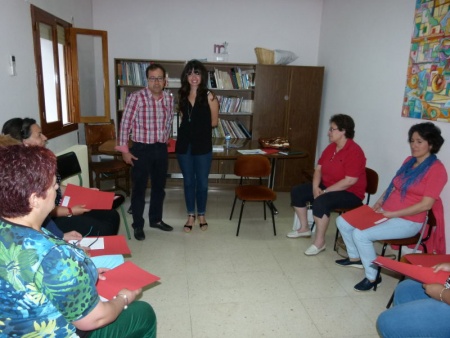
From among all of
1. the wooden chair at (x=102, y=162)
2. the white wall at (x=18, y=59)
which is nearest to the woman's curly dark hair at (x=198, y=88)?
the white wall at (x=18, y=59)

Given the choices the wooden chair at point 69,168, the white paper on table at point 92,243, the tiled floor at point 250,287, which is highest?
the wooden chair at point 69,168

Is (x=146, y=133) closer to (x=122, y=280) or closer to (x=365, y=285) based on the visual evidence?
(x=122, y=280)

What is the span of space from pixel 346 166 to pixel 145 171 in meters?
1.74

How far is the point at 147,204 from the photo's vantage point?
4.06 metres

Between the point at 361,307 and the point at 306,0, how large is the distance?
13.7 feet

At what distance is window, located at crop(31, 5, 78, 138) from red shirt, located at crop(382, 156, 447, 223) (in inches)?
120

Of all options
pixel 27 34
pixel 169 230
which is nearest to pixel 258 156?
pixel 169 230

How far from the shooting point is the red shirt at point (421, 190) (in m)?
2.22

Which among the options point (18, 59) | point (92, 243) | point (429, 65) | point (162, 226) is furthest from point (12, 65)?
point (429, 65)

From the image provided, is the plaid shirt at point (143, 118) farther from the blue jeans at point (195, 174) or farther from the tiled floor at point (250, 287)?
the tiled floor at point (250, 287)

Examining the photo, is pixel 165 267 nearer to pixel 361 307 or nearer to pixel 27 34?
pixel 361 307

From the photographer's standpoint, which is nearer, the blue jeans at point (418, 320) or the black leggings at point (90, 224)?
the blue jeans at point (418, 320)

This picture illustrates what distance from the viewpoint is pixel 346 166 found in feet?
9.23

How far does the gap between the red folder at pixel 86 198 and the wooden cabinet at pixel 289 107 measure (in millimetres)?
2616
